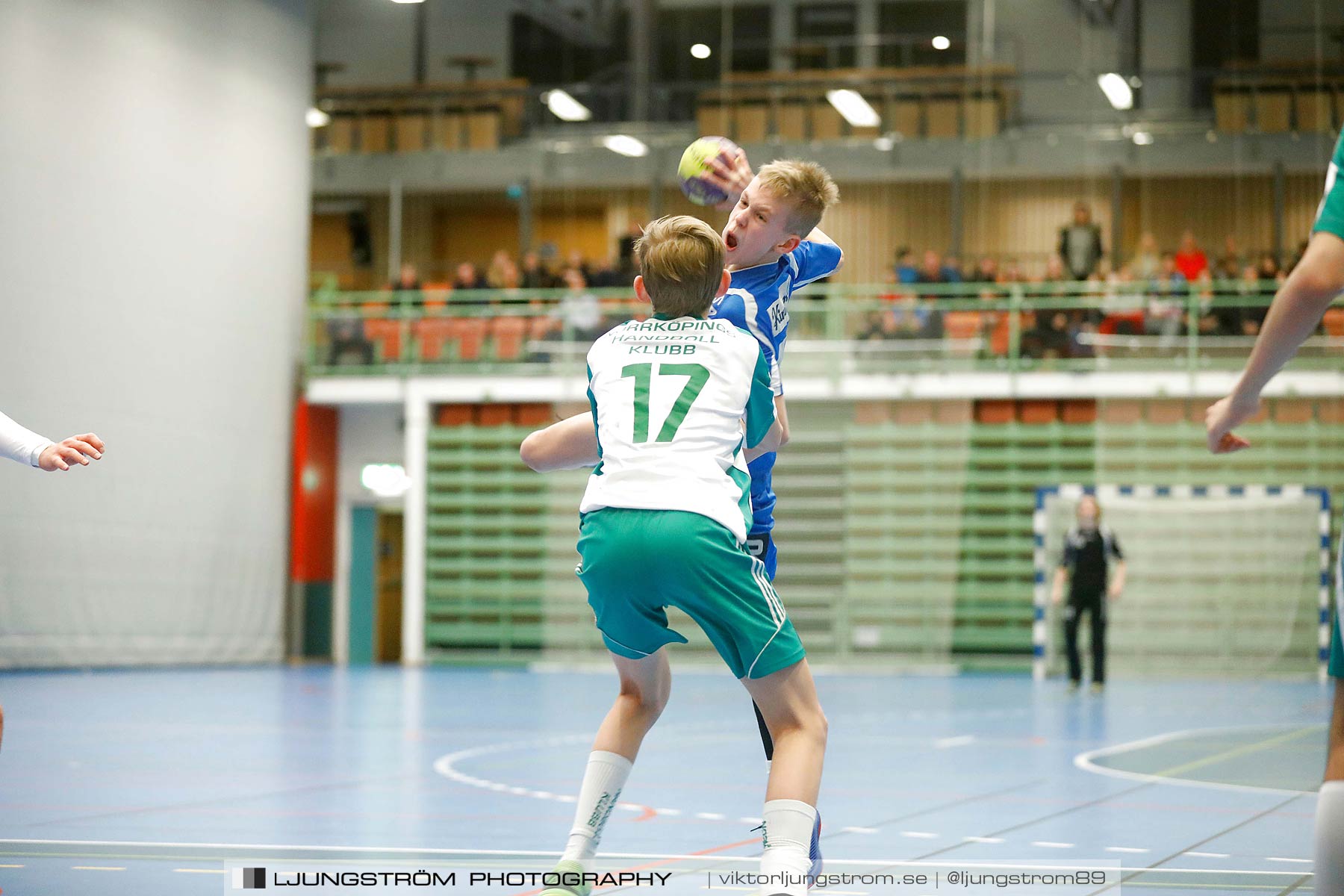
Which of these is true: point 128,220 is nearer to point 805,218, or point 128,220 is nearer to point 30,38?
point 30,38

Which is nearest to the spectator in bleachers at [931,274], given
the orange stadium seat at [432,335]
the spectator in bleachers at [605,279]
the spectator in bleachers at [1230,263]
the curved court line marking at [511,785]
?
the spectator in bleachers at [1230,263]

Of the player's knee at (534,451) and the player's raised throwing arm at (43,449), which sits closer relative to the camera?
the player's knee at (534,451)

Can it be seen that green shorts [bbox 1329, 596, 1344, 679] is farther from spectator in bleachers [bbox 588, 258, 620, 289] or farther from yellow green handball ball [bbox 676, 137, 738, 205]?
spectator in bleachers [bbox 588, 258, 620, 289]

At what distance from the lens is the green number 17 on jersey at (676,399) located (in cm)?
360

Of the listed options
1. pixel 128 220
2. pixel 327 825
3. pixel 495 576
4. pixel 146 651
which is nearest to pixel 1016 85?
pixel 495 576

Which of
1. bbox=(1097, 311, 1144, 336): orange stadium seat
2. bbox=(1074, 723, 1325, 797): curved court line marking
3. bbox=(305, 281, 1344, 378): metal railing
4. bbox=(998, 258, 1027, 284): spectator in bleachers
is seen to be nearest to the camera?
bbox=(1074, 723, 1325, 797): curved court line marking

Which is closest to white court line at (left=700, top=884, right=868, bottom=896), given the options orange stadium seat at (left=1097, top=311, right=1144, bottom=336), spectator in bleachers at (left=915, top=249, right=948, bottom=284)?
orange stadium seat at (left=1097, top=311, right=1144, bottom=336)

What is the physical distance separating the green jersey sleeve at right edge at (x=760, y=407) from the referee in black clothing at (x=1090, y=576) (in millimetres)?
13350

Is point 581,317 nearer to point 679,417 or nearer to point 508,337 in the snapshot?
point 508,337

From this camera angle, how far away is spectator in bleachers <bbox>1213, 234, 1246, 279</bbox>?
21.7 meters

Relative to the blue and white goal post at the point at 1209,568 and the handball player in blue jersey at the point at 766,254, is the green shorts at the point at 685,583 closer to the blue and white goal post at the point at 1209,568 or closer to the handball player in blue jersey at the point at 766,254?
the handball player in blue jersey at the point at 766,254

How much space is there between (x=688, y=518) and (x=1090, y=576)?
45.5 ft

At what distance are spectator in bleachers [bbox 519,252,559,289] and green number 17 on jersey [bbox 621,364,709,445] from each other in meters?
20.2

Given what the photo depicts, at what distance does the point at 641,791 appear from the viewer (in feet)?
24.3
